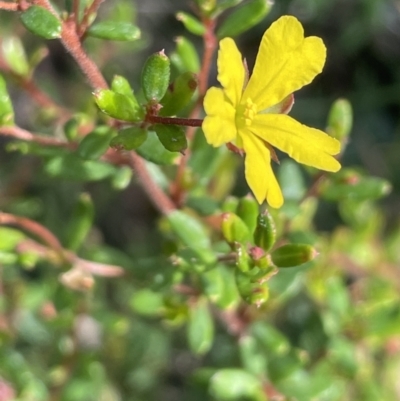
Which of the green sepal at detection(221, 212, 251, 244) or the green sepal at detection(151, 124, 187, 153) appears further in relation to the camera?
the green sepal at detection(221, 212, 251, 244)

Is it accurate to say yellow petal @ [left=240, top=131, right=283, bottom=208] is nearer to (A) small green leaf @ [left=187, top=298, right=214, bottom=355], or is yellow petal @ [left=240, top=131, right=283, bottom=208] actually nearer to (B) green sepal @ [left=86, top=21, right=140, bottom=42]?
(B) green sepal @ [left=86, top=21, right=140, bottom=42]

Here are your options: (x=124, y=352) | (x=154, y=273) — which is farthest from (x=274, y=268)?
(x=124, y=352)

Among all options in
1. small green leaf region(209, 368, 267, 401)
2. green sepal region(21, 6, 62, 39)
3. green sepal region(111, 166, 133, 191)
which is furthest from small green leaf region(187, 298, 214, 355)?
green sepal region(21, 6, 62, 39)

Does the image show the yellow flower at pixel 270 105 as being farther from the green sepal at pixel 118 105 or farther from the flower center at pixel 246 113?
the green sepal at pixel 118 105

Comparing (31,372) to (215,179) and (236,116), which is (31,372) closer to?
(215,179)

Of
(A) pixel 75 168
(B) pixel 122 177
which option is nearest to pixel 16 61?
(A) pixel 75 168

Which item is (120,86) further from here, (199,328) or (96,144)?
(199,328)

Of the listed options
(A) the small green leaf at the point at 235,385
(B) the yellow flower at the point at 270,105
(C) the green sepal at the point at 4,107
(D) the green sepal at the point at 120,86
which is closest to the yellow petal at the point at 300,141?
(B) the yellow flower at the point at 270,105
